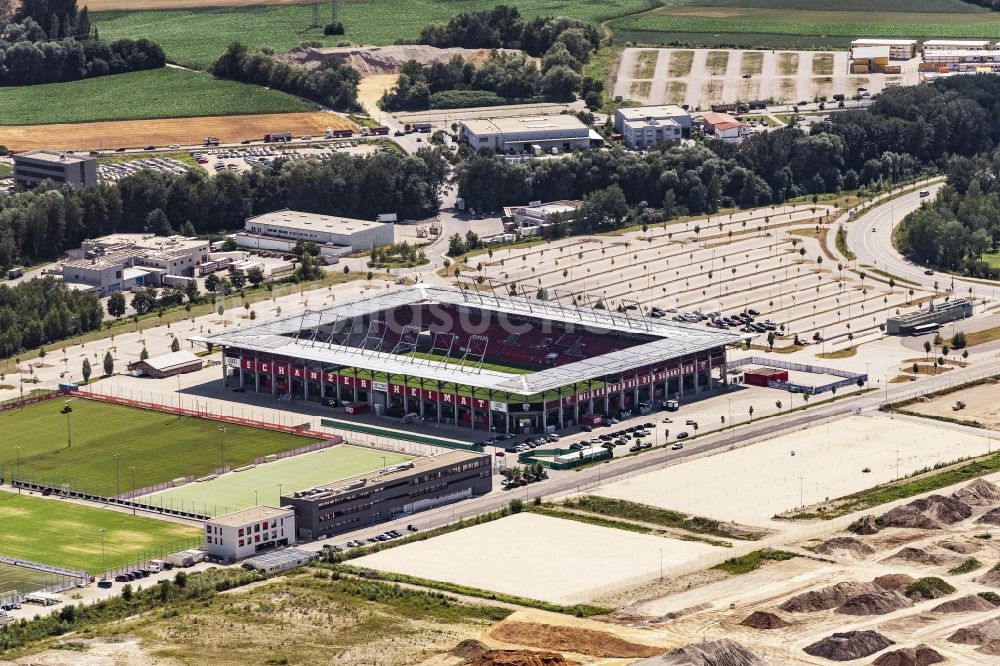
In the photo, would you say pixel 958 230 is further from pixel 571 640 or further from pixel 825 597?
pixel 571 640

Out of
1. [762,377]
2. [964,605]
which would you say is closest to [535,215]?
[762,377]

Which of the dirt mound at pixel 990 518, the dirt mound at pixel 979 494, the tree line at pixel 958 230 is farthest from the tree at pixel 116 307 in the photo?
the dirt mound at pixel 990 518

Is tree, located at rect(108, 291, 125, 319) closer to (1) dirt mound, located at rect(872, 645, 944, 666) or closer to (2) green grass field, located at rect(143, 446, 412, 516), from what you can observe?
(2) green grass field, located at rect(143, 446, 412, 516)

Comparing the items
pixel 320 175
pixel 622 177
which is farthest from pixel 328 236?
pixel 622 177

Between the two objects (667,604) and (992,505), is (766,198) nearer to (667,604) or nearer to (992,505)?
(992,505)

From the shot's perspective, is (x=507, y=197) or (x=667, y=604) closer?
(x=667, y=604)

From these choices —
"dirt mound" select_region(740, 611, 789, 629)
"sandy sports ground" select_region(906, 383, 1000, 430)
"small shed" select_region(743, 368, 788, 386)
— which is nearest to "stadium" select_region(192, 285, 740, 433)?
"small shed" select_region(743, 368, 788, 386)
